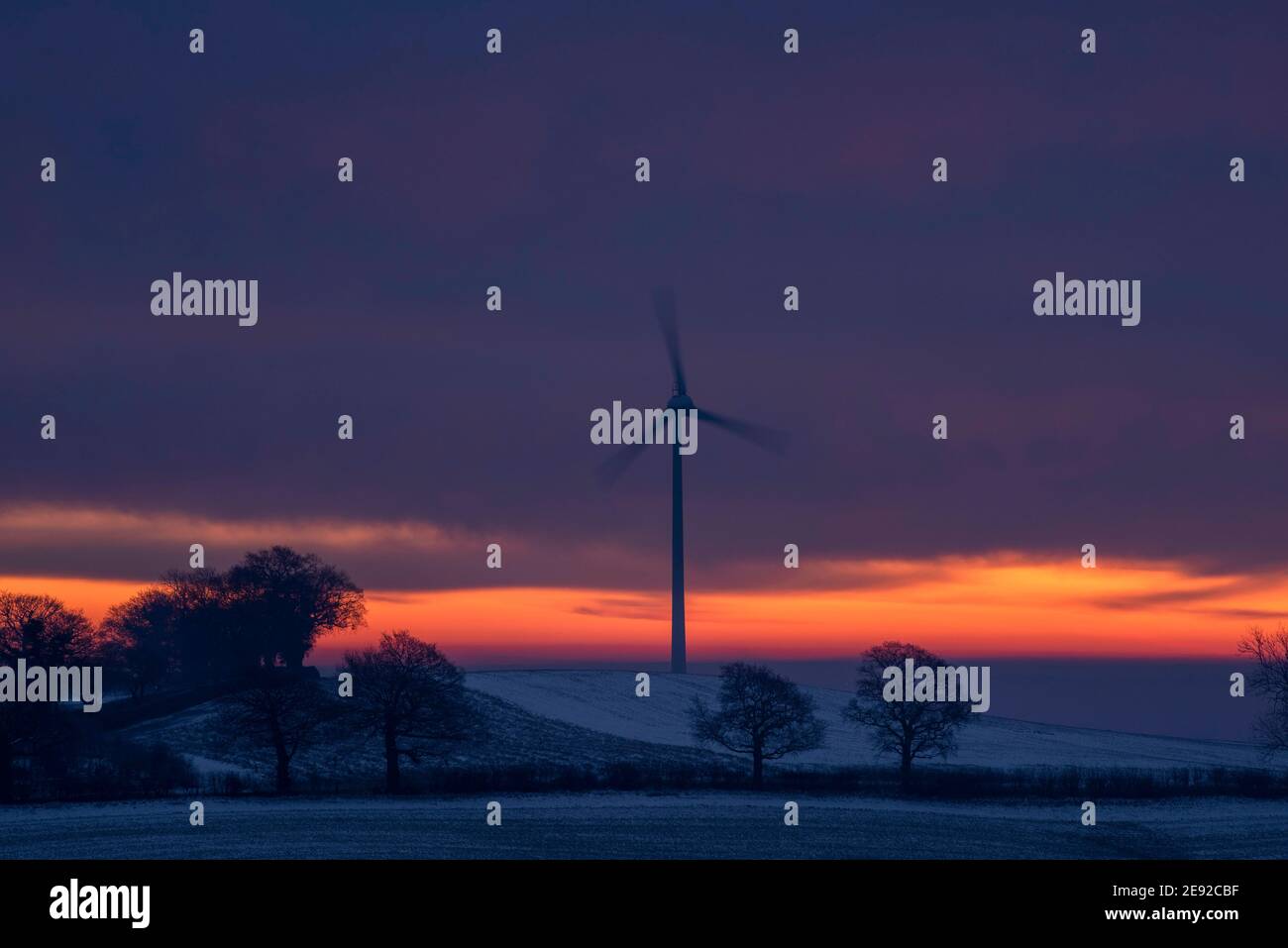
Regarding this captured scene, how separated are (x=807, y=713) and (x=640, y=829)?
30.4 meters

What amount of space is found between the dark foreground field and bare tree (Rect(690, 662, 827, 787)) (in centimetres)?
1354

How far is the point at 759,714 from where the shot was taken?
290 ft

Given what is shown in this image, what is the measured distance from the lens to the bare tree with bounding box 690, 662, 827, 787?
8812 centimetres

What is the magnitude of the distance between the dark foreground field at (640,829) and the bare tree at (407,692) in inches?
391

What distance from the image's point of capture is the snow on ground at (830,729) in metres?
111
